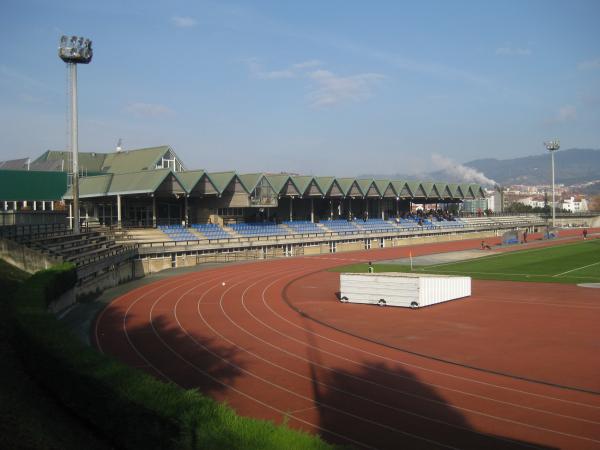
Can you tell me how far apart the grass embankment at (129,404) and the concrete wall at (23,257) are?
13.4 meters

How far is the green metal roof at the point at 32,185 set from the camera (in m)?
51.5

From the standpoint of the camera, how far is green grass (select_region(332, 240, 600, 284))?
40.6 m

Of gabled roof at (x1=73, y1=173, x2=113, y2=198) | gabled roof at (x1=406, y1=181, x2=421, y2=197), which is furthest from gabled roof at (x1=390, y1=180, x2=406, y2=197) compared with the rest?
gabled roof at (x1=73, y1=173, x2=113, y2=198)

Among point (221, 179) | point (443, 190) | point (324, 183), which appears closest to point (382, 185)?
point (324, 183)

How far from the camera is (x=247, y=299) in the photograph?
32.8 metres

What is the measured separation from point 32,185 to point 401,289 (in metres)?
41.2

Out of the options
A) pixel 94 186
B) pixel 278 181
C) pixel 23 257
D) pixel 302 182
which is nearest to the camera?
pixel 23 257

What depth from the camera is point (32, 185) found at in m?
54.7

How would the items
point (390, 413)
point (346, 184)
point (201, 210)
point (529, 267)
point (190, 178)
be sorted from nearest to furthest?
point (390, 413) → point (529, 267) → point (190, 178) → point (201, 210) → point (346, 184)

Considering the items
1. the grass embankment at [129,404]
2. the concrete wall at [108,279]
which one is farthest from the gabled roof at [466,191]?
the grass embankment at [129,404]

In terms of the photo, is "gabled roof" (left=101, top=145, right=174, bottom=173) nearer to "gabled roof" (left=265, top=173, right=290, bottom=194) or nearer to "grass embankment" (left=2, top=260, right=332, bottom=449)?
"gabled roof" (left=265, top=173, right=290, bottom=194)

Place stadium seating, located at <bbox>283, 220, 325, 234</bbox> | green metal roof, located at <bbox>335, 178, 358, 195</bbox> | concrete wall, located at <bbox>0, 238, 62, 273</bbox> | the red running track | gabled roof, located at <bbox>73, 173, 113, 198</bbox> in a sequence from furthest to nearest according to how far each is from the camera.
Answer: green metal roof, located at <bbox>335, 178, 358, 195</bbox> → stadium seating, located at <bbox>283, 220, 325, 234</bbox> → gabled roof, located at <bbox>73, 173, 113, 198</bbox> → concrete wall, located at <bbox>0, 238, 62, 273</bbox> → the red running track

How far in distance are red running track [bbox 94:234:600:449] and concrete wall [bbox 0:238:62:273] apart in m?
4.27

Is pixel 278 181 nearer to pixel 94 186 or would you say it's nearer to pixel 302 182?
pixel 302 182
